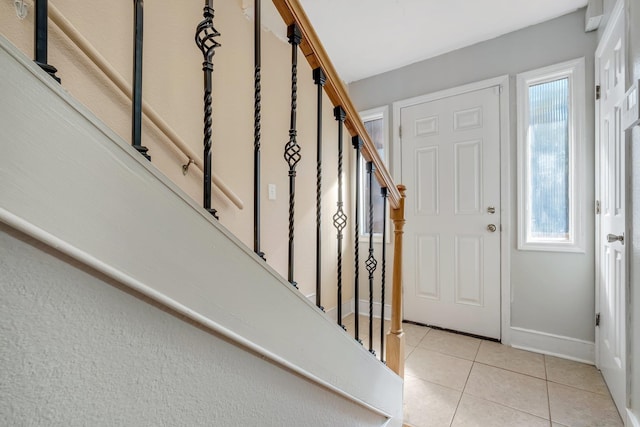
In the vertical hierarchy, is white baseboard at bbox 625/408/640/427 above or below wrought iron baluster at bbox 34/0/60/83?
below

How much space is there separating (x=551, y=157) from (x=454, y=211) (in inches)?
30.6

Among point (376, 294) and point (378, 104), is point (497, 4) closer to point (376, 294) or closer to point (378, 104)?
point (378, 104)

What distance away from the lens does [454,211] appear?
250cm

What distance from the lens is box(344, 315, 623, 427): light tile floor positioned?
4.83 ft

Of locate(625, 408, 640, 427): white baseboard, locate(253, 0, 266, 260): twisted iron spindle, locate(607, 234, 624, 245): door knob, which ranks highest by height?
locate(253, 0, 266, 260): twisted iron spindle

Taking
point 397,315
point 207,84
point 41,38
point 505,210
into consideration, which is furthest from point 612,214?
point 41,38

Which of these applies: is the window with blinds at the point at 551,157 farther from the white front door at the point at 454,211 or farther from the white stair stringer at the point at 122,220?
the white stair stringer at the point at 122,220

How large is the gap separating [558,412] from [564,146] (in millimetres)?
1737

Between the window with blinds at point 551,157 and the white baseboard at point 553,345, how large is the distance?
646 millimetres

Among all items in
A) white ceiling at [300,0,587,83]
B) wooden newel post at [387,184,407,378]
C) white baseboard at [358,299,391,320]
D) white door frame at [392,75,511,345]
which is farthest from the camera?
white baseboard at [358,299,391,320]

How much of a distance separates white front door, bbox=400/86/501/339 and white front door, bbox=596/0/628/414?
0.60 m

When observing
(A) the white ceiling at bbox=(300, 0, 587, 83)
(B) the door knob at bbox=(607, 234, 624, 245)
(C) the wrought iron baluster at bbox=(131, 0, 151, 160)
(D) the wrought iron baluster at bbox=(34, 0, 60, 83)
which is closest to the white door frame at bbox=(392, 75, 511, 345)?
(A) the white ceiling at bbox=(300, 0, 587, 83)

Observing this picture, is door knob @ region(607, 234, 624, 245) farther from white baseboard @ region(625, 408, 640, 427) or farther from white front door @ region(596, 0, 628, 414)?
white baseboard @ region(625, 408, 640, 427)

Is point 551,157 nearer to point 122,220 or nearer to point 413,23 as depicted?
point 413,23
